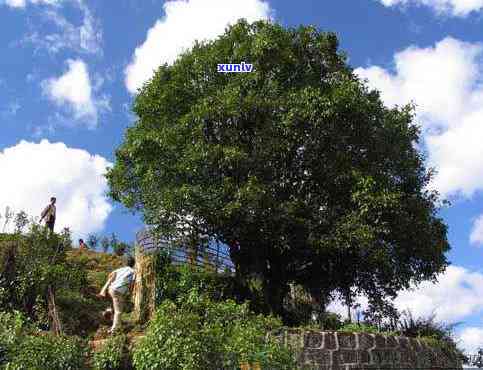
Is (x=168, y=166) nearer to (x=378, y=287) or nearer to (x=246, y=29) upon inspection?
(x=246, y=29)

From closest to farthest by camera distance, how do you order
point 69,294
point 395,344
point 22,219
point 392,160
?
point 395,344 → point 69,294 → point 22,219 → point 392,160

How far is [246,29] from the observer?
22.9 meters

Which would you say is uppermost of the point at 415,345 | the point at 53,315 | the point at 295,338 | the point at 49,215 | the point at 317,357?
the point at 49,215

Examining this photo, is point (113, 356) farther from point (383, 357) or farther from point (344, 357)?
point (383, 357)

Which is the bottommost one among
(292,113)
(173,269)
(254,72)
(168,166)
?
(173,269)

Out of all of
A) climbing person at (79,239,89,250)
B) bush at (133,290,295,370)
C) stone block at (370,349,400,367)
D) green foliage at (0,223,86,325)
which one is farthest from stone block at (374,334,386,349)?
climbing person at (79,239,89,250)

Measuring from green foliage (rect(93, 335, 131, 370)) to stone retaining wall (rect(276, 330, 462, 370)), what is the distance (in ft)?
12.4

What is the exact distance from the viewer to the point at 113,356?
12.8 meters

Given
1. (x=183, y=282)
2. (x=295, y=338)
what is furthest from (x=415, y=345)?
(x=183, y=282)

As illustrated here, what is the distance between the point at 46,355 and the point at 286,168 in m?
11.4

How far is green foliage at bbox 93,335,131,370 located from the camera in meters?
12.6

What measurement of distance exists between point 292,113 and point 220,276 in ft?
19.8

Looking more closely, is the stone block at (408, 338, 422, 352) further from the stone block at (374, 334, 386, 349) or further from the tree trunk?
the tree trunk

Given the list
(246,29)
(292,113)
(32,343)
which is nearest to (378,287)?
(292,113)
